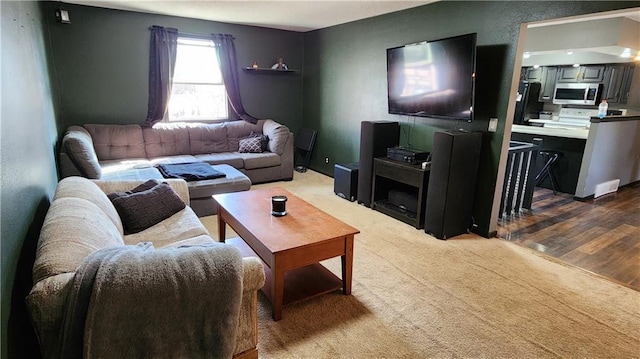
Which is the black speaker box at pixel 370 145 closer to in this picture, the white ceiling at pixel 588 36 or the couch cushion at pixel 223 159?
the couch cushion at pixel 223 159

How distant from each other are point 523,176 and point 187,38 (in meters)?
4.95

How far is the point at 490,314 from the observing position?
2.19 metres

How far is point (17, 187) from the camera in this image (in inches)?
57.8

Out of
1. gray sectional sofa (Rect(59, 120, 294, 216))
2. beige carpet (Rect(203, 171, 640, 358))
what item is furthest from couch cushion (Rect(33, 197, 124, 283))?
gray sectional sofa (Rect(59, 120, 294, 216))

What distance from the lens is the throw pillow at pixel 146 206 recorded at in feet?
7.60

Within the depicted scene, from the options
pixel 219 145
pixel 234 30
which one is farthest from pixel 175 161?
pixel 234 30

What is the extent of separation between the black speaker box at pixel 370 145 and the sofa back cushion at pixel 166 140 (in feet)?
8.54

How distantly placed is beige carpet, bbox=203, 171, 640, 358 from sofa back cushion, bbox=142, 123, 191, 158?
3206 mm

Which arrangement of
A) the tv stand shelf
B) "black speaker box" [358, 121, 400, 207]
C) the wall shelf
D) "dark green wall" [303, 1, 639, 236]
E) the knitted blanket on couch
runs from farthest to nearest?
the wall shelf
"black speaker box" [358, 121, 400, 207]
the tv stand shelf
"dark green wall" [303, 1, 639, 236]
the knitted blanket on couch

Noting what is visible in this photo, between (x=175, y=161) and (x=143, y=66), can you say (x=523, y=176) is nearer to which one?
(x=175, y=161)

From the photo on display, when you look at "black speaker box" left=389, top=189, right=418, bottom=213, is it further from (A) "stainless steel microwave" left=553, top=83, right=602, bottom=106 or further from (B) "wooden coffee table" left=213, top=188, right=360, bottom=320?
(A) "stainless steel microwave" left=553, top=83, right=602, bottom=106

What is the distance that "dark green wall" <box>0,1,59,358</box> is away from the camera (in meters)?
1.23

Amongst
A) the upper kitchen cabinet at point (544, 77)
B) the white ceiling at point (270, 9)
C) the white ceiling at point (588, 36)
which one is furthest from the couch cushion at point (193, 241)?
the upper kitchen cabinet at point (544, 77)

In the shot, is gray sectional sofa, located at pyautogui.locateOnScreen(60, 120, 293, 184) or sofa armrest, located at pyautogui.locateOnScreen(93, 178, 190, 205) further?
gray sectional sofa, located at pyautogui.locateOnScreen(60, 120, 293, 184)
